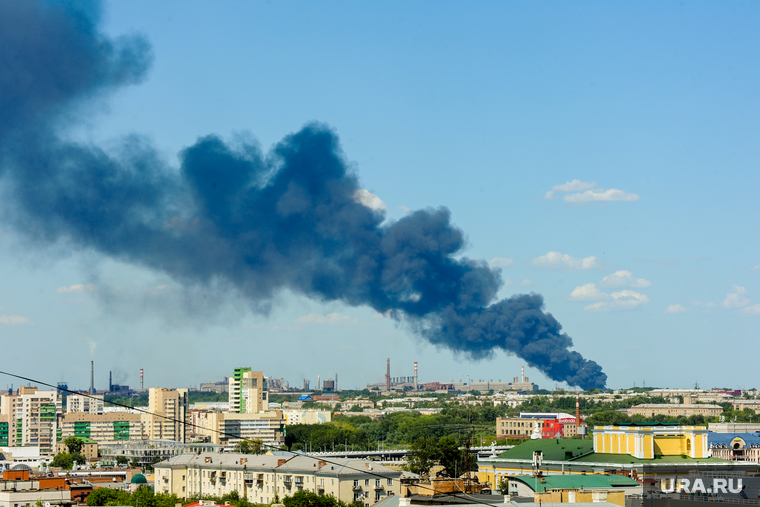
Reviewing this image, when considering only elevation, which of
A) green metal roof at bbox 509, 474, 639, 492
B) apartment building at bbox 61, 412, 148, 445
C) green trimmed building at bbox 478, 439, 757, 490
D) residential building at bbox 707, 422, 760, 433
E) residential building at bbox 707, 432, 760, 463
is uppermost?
green metal roof at bbox 509, 474, 639, 492

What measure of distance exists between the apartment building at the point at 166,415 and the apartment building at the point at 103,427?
1685mm

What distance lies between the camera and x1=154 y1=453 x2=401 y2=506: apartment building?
61.7 m

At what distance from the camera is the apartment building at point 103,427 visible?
574 ft

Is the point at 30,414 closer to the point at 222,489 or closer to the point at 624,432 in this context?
the point at 222,489

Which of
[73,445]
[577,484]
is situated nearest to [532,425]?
[73,445]

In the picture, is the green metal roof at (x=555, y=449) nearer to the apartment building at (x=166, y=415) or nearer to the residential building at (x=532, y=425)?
the residential building at (x=532, y=425)

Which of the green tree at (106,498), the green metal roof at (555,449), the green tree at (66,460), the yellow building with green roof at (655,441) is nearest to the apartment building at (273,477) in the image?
the green tree at (106,498)

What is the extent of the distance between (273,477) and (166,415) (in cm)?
11321

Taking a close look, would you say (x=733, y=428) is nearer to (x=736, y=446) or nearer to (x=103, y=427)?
(x=736, y=446)

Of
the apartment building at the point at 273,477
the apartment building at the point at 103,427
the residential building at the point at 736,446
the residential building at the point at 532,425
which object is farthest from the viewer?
the apartment building at the point at 103,427

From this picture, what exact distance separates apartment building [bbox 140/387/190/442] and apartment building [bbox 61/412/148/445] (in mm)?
1685

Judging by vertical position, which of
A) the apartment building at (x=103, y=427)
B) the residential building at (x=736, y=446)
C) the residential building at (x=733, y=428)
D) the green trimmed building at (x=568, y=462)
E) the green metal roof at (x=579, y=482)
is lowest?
the apartment building at (x=103, y=427)

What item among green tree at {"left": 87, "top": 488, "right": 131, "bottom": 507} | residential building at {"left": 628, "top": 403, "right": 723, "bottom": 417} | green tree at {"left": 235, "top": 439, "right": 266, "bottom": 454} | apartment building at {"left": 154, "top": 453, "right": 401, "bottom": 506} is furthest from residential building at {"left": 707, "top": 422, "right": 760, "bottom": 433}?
green tree at {"left": 87, "top": 488, "right": 131, "bottom": 507}

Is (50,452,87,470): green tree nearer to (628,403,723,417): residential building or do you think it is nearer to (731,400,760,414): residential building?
(628,403,723,417): residential building
